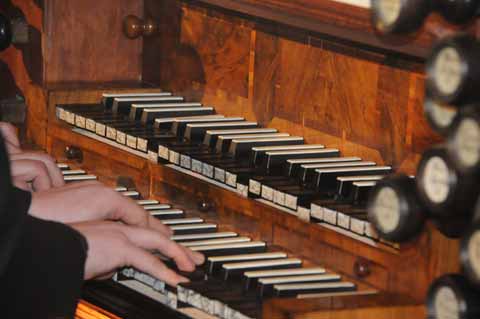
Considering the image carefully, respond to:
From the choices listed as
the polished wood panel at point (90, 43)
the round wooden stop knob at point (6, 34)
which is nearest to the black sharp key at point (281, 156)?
the polished wood panel at point (90, 43)

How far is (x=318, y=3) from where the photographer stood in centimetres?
238

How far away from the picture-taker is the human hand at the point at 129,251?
6.73 ft

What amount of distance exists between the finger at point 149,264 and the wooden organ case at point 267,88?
0.20 metres

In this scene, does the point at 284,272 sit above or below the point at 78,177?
above

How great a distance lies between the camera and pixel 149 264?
2.16 m

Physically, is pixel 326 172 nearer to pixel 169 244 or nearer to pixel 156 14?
pixel 169 244

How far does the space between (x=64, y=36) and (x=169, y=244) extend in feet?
4.07

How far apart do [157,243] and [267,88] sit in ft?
2.39

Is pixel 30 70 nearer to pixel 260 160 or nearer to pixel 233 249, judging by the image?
pixel 260 160

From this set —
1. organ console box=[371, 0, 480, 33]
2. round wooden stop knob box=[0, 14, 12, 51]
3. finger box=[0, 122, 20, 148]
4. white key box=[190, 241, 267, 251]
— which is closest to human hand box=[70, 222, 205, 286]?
white key box=[190, 241, 267, 251]

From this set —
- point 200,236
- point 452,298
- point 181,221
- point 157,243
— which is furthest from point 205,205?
point 452,298

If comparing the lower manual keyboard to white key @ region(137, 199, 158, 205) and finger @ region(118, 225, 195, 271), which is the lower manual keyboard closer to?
finger @ region(118, 225, 195, 271)

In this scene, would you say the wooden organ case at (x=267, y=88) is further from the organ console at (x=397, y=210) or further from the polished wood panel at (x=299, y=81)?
the organ console at (x=397, y=210)

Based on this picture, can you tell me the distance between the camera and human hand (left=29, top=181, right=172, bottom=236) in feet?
7.67
